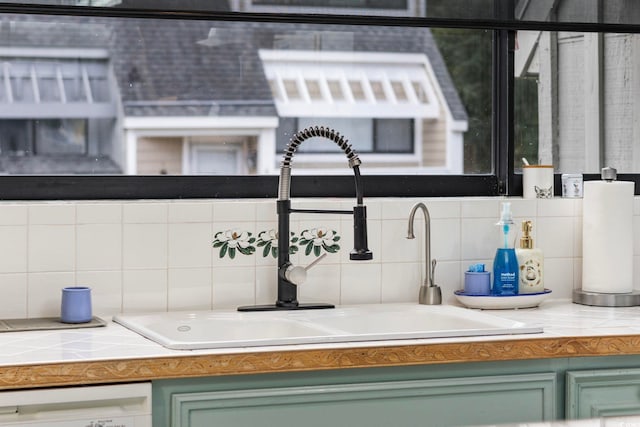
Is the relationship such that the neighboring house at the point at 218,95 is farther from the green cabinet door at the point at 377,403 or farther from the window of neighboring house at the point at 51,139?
the green cabinet door at the point at 377,403

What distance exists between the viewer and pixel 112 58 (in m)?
10.3

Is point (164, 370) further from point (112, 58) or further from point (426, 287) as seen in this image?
point (112, 58)

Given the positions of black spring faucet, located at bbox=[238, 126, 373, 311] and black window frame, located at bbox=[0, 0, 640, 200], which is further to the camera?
black window frame, located at bbox=[0, 0, 640, 200]

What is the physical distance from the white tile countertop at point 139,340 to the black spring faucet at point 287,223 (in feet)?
1.53

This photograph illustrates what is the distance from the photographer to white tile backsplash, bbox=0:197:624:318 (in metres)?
3.00

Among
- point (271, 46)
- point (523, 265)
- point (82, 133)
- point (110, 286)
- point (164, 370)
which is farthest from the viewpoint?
point (271, 46)

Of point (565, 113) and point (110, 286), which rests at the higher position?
point (565, 113)

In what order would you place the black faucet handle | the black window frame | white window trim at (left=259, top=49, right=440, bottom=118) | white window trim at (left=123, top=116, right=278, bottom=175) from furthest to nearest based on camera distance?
white window trim at (left=259, top=49, right=440, bottom=118) → white window trim at (left=123, top=116, right=278, bottom=175) → the black window frame → the black faucet handle

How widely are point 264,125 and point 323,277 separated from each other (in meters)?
7.03

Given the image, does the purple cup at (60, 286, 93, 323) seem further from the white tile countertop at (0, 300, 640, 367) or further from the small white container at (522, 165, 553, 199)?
the small white container at (522, 165, 553, 199)

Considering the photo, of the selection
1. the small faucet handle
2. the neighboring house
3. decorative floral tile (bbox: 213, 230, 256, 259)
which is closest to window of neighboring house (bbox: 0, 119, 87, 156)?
the neighboring house

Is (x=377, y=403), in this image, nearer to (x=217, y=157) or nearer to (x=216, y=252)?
(x=216, y=252)

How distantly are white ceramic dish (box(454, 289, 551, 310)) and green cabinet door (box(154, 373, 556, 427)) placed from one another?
1.62 feet

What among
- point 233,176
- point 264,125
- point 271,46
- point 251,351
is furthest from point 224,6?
point 271,46
